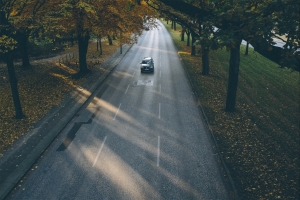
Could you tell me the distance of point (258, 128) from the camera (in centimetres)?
1562

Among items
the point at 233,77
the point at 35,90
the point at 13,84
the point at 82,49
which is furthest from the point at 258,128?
the point at 82,49

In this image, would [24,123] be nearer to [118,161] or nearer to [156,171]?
[118,161]

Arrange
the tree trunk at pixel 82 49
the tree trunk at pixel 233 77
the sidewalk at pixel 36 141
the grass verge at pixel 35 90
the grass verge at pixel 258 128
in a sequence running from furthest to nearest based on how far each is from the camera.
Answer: the tree trunk at pixel 82 49, the tree trunk at pixel 233 77, the grass verge at pixel 35 90, the sidewalk at pixel 36 141, the grass verge at pixel 258 128

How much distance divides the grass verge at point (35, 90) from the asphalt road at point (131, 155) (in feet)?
8.69

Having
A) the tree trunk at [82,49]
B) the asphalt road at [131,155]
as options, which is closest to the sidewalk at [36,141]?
the asphalt road at [131,155]

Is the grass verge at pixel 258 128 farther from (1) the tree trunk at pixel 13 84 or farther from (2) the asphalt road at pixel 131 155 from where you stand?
(1) the tree trunk at pixel 13 84

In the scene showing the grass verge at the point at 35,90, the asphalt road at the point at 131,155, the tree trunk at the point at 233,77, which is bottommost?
the asphalt road at the point at 131,155

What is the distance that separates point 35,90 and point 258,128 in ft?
59.9

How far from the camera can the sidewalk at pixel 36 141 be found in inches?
467

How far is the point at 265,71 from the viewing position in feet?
98.0

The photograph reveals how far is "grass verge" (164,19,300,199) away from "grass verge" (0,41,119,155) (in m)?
11.7

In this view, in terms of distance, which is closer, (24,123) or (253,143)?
(253,143)

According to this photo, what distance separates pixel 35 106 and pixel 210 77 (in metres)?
16.7

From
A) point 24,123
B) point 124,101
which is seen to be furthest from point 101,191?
point 124,101
